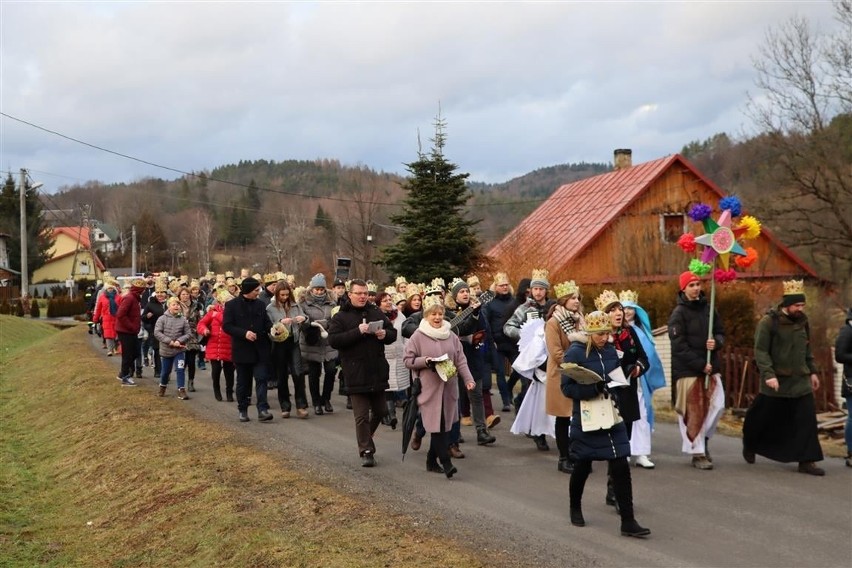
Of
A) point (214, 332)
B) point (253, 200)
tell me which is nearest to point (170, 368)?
point (214, 332)

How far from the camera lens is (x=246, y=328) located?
12164mm

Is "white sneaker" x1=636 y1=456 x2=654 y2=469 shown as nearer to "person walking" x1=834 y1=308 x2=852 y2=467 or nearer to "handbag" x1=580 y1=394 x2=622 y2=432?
"person walking" x1=834 y1=308 x2=852 y2=467

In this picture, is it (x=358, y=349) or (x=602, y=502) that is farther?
(x=358, y=349)

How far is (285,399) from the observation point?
43.2 ft

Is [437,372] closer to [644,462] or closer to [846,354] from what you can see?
[644,462]

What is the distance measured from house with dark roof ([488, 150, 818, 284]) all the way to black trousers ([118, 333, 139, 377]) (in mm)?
10985

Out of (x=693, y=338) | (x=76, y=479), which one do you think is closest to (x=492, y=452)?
(x=693, y=338)

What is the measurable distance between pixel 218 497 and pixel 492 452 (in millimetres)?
3627

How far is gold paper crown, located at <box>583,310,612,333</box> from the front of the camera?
711 centimetres

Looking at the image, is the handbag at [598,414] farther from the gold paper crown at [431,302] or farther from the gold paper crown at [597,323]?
the gold paper crown at [431,302]

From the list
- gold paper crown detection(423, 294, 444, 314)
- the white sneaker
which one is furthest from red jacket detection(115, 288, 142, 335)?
the white sneaker

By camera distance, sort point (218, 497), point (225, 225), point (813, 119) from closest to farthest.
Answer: point (218, 497), point (813, 119), point (225, 225)

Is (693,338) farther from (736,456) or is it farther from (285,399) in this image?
(285,399)

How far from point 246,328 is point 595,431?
21.6 ft
